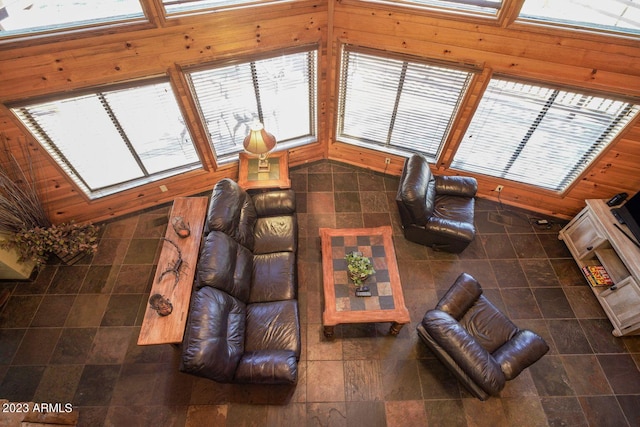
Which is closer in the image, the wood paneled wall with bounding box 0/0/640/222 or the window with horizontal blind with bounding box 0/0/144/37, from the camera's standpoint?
the window with horizontal blind with bounding box 0/0/144/37

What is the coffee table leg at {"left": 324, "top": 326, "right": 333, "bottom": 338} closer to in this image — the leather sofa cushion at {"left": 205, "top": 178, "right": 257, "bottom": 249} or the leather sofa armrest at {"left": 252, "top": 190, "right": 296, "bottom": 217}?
the leather sofa cushion at {"left": 205, "top": 178, "right": 257, "bottom": 249}

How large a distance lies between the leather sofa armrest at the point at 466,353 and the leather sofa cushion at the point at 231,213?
2163 mm

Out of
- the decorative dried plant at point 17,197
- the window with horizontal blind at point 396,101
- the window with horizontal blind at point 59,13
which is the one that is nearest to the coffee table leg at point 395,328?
the window with horizontal blind at point 396,101

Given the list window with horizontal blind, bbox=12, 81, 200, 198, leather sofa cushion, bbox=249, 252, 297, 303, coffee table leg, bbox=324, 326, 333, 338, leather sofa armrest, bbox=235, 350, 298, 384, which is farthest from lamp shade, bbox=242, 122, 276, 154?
leather sofa armrest, bbox=235, 350, 298, 384

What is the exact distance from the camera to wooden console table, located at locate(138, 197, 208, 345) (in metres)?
3.06

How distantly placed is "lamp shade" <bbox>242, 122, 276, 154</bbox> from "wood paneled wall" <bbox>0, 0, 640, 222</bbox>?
0.77 metres

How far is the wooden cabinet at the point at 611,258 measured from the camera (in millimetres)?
3541

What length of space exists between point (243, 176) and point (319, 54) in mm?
1809

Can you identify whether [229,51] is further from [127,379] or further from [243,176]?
[127,379]

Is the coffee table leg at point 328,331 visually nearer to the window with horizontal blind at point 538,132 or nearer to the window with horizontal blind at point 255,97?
the window with horizontal blind at point 255,97

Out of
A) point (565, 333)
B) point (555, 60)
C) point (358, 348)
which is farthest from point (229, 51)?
point (565, 333)

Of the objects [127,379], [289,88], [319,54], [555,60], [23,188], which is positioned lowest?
[127,379]

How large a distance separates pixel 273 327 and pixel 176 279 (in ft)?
3.67

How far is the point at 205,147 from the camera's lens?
4453 millimetres
